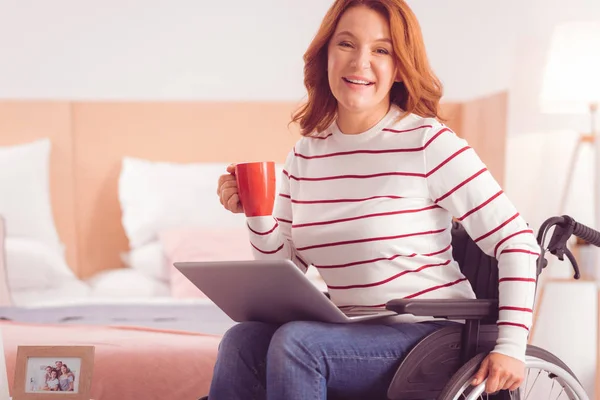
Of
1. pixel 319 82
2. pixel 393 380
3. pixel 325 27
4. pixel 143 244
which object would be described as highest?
pixel 325 27

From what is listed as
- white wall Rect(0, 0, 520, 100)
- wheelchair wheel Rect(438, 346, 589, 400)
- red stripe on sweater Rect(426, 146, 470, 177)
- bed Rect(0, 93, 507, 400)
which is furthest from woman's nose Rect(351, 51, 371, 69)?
white wall Rect(0, 0, 520, 100)

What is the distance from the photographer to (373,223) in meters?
1.44

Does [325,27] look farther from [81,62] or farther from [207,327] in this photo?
[81,62]

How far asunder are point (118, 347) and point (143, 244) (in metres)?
1.27

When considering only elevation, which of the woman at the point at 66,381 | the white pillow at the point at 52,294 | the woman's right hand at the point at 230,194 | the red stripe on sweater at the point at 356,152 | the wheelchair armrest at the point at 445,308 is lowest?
the white pillow at the point at 52,294

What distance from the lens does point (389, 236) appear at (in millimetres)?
1438

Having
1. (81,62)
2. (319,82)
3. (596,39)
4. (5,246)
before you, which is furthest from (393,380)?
(81,62)

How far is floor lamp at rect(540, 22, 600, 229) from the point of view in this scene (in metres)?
3.10

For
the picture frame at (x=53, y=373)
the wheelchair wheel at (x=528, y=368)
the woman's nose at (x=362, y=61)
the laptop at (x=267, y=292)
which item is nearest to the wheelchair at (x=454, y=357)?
the wheelchair wheel at (x=528, y=368)

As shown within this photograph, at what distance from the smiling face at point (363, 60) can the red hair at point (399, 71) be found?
18 millimetres

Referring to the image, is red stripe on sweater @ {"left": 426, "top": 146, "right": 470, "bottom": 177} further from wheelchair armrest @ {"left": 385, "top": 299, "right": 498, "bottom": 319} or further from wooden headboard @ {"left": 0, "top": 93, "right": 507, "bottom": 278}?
wooden headboard @ {"left": 0, "top": 93, "right": 507, "bottom": 278}

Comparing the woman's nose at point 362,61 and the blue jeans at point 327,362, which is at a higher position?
the woman's nose at point 362,61

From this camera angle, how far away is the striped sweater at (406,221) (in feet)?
4.48

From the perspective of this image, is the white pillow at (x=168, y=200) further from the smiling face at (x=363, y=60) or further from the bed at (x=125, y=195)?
the smiling face at (x=363, y=60)
